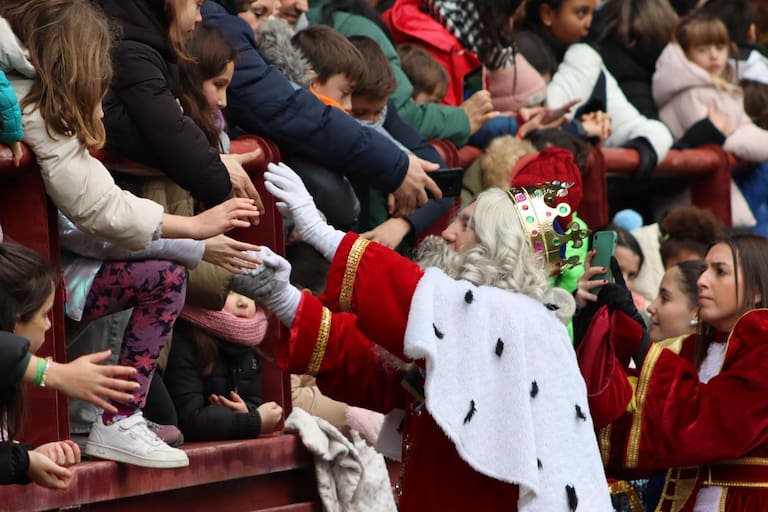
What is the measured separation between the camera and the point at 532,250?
14.9 feet

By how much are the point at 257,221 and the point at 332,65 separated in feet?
5.04

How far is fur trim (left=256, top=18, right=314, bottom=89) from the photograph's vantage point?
585 cm

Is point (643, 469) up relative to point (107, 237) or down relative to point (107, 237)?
down

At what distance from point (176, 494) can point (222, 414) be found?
0.40 metres

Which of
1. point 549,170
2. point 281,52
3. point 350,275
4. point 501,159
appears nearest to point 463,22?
point 501,159

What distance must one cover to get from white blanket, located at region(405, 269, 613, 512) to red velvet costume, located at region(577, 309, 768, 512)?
0.59 m

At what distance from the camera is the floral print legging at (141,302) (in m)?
4.50

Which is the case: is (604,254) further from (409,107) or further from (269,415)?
(409,107)

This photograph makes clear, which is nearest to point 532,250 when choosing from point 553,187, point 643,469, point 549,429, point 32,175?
point 553,187

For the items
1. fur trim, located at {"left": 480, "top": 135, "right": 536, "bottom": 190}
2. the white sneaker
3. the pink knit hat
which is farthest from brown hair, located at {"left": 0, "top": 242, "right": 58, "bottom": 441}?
the pink knit hat

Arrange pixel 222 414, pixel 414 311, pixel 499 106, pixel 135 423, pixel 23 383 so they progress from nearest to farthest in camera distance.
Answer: pixel 23 383 < pixel 414 311 < pixel 135 423 < pixel 222 414 < pixel 499 106

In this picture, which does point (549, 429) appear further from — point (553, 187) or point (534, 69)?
point (534, 69)

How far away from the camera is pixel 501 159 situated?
22.7ft

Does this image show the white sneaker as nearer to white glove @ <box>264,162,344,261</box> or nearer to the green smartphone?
white glove @ <box>264,162,344,261</box>
